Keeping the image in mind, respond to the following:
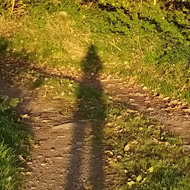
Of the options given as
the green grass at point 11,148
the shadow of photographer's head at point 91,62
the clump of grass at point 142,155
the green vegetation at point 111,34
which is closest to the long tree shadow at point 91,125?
the shadow of photographer's head at point 91,62

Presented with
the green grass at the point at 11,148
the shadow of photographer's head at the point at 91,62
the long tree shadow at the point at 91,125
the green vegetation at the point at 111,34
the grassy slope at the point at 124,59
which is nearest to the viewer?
the green grass at the point at 11,148

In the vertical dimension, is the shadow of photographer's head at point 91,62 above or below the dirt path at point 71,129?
below

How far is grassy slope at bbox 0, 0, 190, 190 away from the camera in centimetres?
509

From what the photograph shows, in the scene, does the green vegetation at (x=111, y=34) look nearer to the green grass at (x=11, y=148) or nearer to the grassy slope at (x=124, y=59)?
the grassy slope at (x=124, y=59)

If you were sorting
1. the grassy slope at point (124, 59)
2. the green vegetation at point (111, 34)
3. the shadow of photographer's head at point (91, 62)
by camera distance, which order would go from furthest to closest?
the shadow of photographer's head at point (91, 62) → the green vegetation at point (111, 34) → the grassy slope at point (124, 59)

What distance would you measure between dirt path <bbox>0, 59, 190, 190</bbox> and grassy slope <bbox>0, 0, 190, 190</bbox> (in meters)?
0.22

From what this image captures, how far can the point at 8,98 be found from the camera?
285 inches

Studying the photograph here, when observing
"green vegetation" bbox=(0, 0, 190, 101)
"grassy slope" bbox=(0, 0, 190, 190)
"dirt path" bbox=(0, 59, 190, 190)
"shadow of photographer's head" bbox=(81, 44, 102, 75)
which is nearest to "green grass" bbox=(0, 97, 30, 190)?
"dirt path" bbox=(0, 59, 190, 190)

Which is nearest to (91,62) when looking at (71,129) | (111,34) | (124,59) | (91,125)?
(124,59)

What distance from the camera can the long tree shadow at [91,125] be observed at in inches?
194

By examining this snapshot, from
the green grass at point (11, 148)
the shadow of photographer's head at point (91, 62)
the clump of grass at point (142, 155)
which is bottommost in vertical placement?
the shadow of photographer's head at point (91, 62)

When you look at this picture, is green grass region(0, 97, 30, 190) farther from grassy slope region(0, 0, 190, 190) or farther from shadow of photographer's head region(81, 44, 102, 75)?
shadow of photographer's head region(81, 44, 102, 75)

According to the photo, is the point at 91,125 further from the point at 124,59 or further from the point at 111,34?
the point at 111,34

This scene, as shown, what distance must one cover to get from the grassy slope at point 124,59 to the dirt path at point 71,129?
→ 22 centimetres
